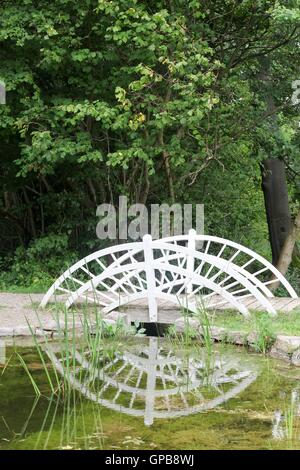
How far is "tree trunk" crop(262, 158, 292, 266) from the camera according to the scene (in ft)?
47.4

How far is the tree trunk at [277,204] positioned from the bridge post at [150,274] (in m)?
7.10

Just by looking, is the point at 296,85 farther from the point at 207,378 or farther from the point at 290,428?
the point at 290,428

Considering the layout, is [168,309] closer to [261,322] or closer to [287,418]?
[261,322]

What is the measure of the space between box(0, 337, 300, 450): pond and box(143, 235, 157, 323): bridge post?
117cm

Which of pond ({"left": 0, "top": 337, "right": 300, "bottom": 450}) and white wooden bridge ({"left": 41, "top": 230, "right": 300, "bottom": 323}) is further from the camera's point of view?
white wooden bridge ({"left": 41, "top": 230, "right": 300, "bottom": 323})

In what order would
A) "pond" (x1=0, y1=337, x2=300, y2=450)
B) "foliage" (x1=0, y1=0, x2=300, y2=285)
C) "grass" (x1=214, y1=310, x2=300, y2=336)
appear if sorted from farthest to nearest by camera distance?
"foliage" (x1=0, y1=0, x2=300, y2=285) < "grass" (x1=214, y1=310, x2=300, y2=336) < "pond" (x1=0, y1=337, x2=300, y2=450)

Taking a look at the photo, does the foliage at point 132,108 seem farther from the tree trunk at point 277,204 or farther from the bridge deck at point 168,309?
the bridge deck at point 168,309

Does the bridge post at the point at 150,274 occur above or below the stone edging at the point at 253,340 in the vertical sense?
above

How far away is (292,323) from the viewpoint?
277 inches

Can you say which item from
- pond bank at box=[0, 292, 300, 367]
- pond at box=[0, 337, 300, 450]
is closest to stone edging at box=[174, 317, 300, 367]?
pond bank at box=[0, 292, 300, 367]

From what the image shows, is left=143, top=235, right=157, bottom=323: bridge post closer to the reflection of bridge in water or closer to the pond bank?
the pond bank

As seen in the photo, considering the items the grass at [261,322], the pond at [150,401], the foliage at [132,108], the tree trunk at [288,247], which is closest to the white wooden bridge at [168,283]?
the grass at [261,322]

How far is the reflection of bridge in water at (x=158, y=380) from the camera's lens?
15.1 feet
